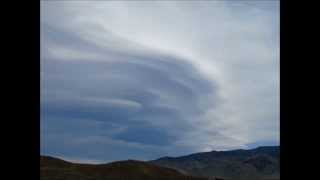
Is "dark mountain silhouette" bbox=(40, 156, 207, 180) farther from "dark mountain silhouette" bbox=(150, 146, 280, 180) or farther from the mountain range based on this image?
"dark mountain silhouette" bbox=(150, 146, 280, 180)

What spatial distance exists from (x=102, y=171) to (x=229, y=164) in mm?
76602

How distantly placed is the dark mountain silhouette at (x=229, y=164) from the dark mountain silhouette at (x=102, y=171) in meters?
47.3

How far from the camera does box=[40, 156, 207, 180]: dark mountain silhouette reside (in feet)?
228

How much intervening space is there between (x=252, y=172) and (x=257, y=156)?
48.7 feet

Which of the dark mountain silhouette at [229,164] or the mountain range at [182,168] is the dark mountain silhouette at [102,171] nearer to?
the mountain range at [182,168]

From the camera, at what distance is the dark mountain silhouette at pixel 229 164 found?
430 ft

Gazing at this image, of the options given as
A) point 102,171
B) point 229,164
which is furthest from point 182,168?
point 102,171

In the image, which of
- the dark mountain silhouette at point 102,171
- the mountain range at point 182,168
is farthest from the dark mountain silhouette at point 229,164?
the dark mountain silhouette at point 102,171

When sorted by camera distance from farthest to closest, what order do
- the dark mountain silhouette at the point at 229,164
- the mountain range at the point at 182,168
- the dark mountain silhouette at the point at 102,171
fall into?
1. the dark mountain silhouette at the point at 229,164
2. the mountain range at the point at 182,168
3. the dark mountain silhouette at the point at 102,171

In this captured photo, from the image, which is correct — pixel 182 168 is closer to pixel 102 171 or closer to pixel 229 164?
pixel 229 164
